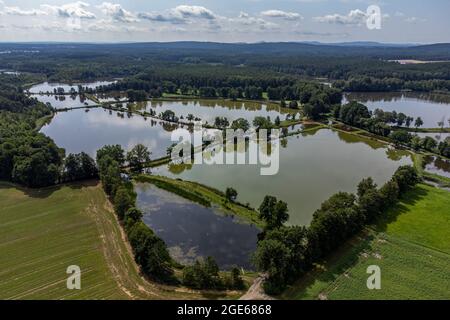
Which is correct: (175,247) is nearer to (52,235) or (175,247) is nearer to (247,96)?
(52,235)

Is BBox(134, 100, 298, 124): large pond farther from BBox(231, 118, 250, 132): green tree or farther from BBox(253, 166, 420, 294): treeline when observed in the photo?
BBox(253, 166, 420, 294): treeline

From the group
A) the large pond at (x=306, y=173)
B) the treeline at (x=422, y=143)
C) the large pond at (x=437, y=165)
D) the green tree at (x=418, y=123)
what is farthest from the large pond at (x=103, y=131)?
the green tree at (x=418, y=123)

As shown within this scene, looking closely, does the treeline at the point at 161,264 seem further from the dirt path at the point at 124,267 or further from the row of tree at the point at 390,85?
the row of tree at the point at 390,85

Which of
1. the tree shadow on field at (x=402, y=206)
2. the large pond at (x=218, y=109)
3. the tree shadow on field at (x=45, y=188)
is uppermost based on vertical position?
the large pond at (x=218, y=109)

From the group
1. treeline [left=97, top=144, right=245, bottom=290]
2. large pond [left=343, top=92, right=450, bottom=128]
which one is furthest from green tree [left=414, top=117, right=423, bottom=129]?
treeline [left=97, top=144, right=245, bottom=290]

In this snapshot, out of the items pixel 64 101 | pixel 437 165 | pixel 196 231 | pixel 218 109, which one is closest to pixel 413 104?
pixel 437 165
